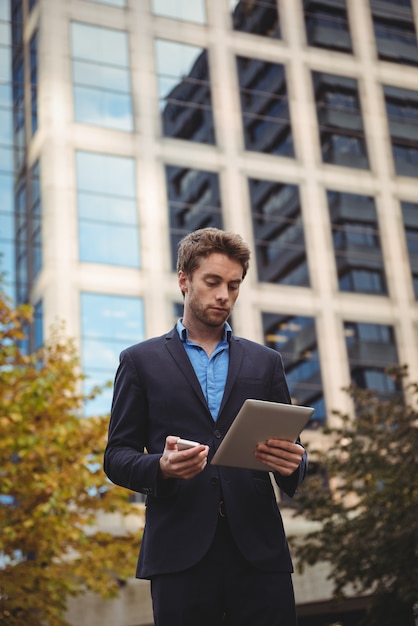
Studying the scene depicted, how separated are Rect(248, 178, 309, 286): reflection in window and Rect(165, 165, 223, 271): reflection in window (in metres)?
1.53

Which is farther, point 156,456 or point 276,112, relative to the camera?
point 276,112

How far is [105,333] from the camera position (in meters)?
33.2

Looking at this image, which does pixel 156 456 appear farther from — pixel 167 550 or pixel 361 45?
pixel 361 45

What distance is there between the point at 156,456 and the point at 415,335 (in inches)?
1414

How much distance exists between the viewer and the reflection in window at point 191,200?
36.3 m

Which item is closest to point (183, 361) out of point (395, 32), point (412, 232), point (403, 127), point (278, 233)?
point (278, 233)

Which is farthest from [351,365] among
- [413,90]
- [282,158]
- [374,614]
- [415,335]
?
[374,614]

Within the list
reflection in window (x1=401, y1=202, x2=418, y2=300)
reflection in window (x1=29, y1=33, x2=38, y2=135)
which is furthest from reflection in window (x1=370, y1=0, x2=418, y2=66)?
reflection in window (x1=29, y1=33, x2=38, y2=135)

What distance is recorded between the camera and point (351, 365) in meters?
37.2

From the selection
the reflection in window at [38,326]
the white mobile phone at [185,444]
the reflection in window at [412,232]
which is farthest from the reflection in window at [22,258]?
the white mobile phone at [185,444]

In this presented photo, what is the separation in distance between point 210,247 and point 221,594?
1.37 metres

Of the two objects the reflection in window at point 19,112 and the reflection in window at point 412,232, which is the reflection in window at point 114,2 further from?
the reflection in window at point 412,232

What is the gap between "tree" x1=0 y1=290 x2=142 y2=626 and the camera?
49.5ft

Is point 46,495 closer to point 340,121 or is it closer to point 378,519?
point 378,519
